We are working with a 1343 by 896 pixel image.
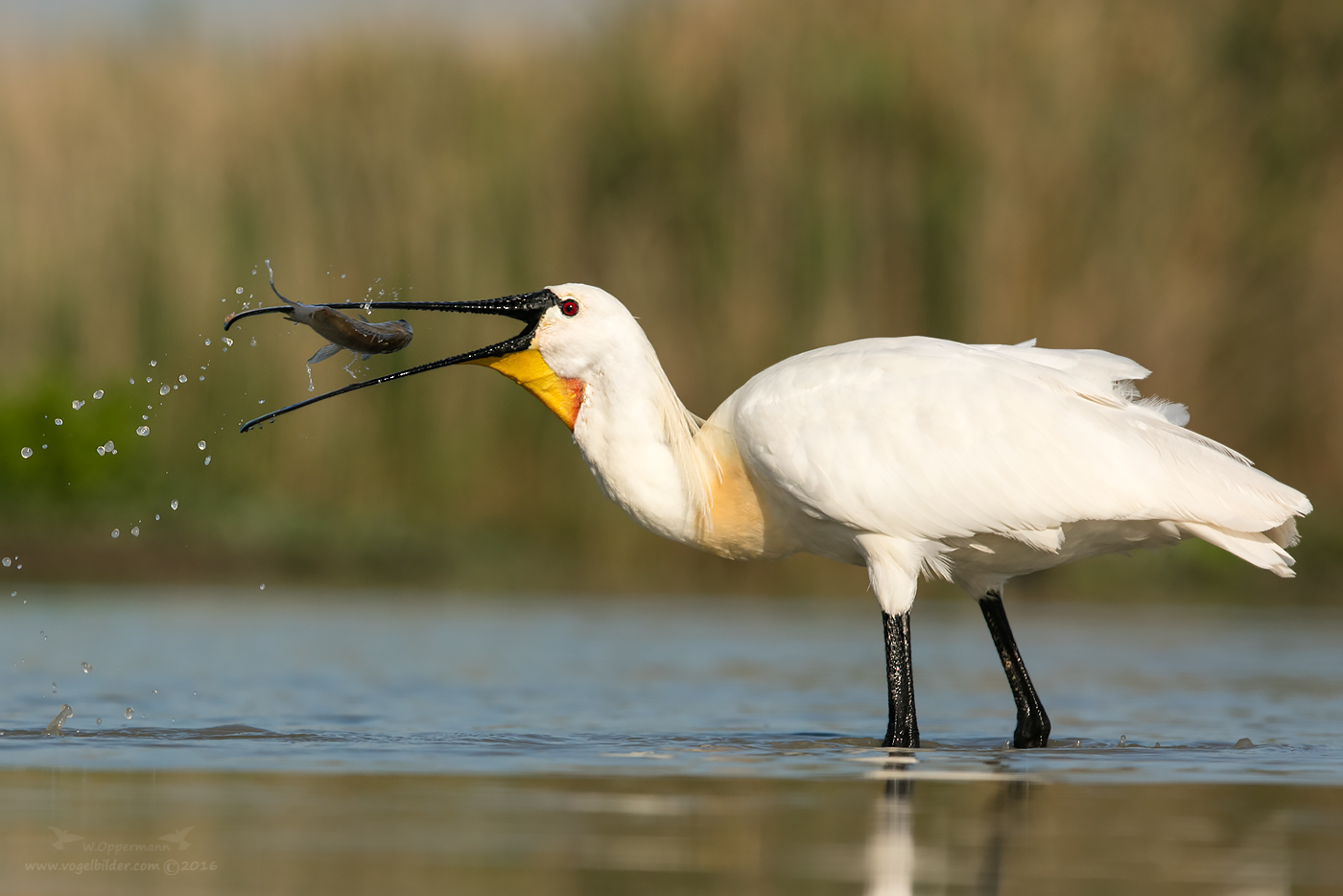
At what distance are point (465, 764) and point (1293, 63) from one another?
412 inches

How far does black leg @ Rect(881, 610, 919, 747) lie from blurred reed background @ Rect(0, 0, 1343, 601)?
608 centimetres

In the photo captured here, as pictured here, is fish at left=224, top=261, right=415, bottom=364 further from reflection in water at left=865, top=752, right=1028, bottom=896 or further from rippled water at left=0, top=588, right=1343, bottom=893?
reflection in water at left=865, top=752, right=1028, bottom=896

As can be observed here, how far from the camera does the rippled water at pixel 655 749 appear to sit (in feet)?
13.5

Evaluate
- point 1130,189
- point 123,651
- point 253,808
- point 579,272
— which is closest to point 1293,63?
point 1130,189

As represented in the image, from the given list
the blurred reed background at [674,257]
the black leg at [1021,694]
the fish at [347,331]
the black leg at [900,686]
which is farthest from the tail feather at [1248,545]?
the blurred reed background at [674,257]

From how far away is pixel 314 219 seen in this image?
13.9 m

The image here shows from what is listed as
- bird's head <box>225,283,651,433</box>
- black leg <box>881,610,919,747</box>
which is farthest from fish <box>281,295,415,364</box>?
black leg <box>881,610,919,747</box>

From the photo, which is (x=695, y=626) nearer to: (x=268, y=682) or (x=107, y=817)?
(x=268, y=682)

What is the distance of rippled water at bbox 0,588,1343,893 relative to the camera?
4.12m

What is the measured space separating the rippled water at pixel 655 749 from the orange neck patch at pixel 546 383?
1068mm

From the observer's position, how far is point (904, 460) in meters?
6.73

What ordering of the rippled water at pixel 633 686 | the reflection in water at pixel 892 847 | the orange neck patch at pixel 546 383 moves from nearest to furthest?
the reflection in water at pixel 892 847, the rippled water at pixel 633 686, the orange neck patch at pixel 546 383

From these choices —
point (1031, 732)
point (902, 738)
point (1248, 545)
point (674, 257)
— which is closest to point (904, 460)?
point (902, 738)

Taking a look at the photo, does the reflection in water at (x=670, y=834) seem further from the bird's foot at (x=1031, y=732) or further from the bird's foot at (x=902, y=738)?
the bird's foot at (x=1031, y=732)
